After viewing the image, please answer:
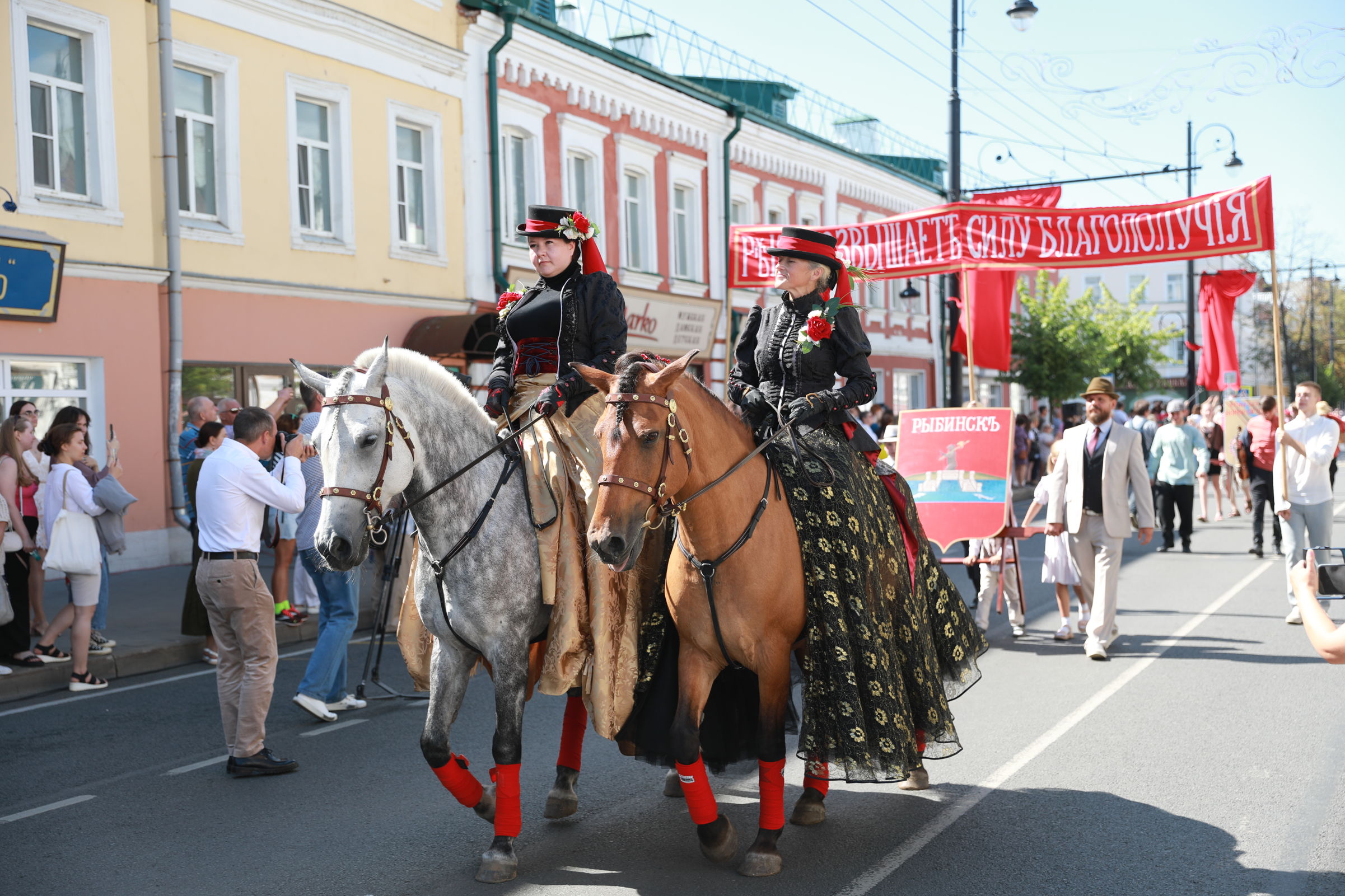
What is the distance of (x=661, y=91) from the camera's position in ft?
72.6

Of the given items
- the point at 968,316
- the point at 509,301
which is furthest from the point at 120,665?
the point at 968,316

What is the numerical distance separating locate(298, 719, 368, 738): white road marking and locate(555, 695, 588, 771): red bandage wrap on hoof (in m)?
2.25

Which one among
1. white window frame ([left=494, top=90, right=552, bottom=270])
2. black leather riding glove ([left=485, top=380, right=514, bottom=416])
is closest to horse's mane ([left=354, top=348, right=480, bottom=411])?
black leather riding glove ([left=485, top=380, right=514, bottom=416])

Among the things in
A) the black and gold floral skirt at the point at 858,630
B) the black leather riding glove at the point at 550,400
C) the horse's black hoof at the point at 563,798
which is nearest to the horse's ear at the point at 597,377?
the black leather riding glove at the point at 550,400

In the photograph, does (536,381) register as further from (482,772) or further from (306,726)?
(306,726)

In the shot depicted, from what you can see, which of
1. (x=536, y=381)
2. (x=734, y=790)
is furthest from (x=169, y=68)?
(x=734, y=790)

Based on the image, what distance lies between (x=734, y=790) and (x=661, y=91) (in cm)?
1861

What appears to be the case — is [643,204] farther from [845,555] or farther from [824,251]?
[845,555]

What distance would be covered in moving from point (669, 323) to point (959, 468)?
12.7m

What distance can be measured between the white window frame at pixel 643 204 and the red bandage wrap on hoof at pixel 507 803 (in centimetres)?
1719

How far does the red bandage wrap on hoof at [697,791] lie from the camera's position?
4500 millimetres

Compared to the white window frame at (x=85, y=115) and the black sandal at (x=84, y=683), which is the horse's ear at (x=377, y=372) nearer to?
the black sandal at (x=84, y=683)

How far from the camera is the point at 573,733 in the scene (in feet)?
17.6

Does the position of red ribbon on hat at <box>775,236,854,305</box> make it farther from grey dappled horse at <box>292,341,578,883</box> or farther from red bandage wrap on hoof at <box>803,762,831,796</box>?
red bandage wrap on hoof at <box>803,762,831,796</box>
